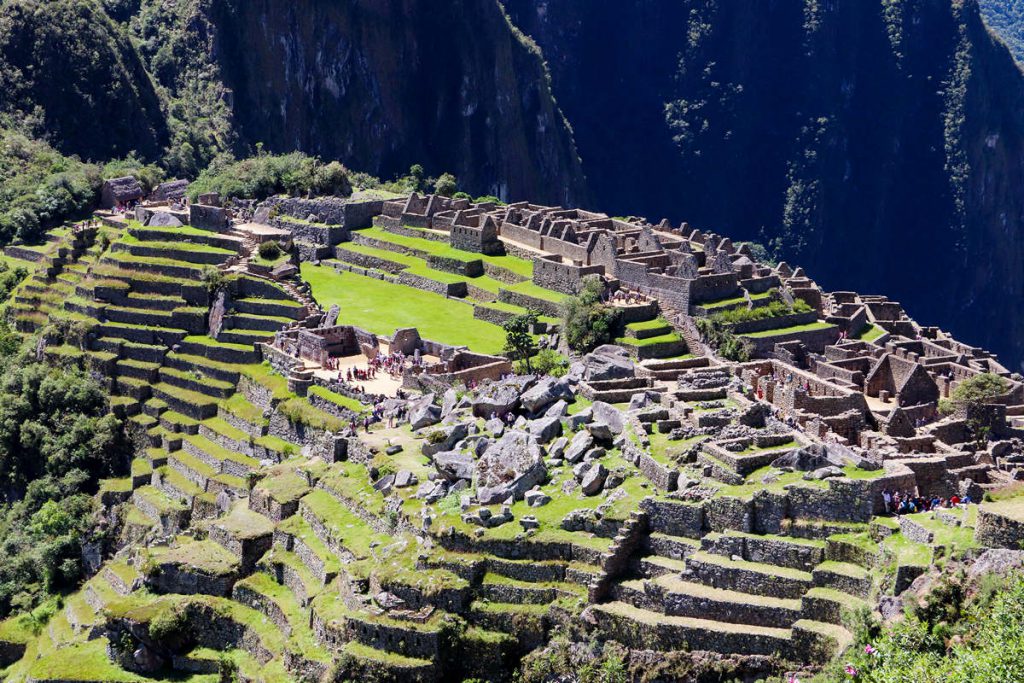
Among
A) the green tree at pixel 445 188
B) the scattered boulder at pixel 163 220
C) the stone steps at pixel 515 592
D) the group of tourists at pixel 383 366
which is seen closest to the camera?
the stone steps at pixel 515 592

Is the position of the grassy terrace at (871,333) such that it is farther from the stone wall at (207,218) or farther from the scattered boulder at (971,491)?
the stone wall at (207,218)

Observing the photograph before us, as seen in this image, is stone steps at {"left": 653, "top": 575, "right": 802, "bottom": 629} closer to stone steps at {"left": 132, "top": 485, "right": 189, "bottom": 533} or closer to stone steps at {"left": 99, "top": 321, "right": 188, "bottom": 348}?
stone steps at {"left": 132, "top": 485, "right": 189, "bottom": 533}

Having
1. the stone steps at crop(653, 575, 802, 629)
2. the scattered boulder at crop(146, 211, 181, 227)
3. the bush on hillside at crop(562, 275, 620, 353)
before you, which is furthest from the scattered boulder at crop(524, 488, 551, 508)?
the scattered boulder at crop(146, 211, 181, 227)

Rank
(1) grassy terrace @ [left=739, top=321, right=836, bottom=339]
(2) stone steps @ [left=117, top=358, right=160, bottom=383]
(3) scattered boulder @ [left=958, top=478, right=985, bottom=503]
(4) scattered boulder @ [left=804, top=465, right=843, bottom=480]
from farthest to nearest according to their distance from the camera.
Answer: (2) stone steps @ [left=117, top=358, right=160, bottom=383], (1) grassy terrace @ [left=739, top=321, right=836, bottom=339], (3) scattered boulder @ [left=958, top=478, right=985, bottom=503], (4) scattered boulder @ [left=804, top=465, right=843, bottom=480]

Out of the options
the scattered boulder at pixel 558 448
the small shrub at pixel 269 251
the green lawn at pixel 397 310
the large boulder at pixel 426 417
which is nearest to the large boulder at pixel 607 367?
the large boulder at pixel 426 417

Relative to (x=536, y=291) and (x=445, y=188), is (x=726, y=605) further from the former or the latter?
(x=445, y=188)

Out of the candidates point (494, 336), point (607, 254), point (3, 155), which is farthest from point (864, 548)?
point (3, 155)

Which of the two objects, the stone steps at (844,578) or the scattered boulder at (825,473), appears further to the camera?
the scattered boulder at (825,473)
